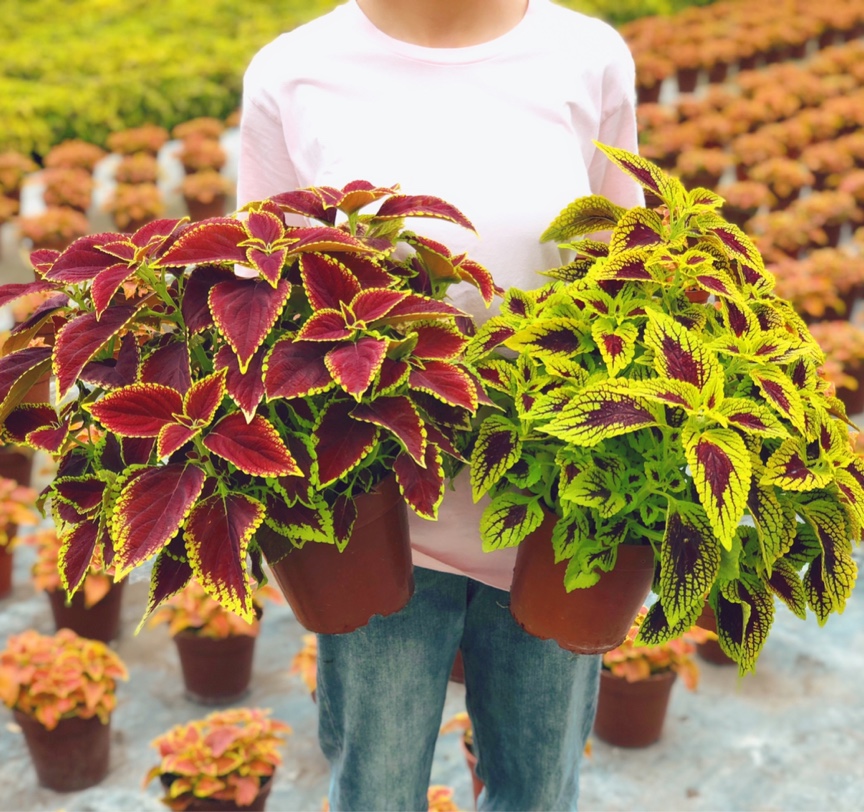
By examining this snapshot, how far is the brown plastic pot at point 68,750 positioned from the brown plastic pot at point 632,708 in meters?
1.23

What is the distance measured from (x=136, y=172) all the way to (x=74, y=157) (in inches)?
16.7

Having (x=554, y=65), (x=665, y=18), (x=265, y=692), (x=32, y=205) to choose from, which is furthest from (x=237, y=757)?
(x=665, y=18)

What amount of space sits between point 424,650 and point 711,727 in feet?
4.92

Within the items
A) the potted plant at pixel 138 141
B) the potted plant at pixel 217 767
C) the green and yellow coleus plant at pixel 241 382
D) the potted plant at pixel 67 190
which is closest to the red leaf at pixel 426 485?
the green and yellow coleus plant at pixel 241 382

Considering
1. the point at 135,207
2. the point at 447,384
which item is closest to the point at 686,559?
the point at 447,384

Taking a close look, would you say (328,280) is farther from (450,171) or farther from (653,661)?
(653,661)

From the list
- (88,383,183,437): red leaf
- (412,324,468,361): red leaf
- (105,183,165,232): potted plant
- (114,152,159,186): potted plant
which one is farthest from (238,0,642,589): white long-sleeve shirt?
(114,152,159,186): potted plant

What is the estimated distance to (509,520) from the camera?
126 centimetres

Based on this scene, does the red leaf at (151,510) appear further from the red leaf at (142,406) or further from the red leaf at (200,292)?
the red leaf at (200,292)

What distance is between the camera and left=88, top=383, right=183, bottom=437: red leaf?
1.12 metres

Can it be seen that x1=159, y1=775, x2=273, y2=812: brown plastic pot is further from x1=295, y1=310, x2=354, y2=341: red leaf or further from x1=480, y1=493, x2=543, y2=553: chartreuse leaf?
x1=295, y1=310, x2=354, y2=341: red leaf

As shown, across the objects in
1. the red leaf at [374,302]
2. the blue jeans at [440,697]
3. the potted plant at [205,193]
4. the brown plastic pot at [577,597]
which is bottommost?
the potted plant at [205,193]

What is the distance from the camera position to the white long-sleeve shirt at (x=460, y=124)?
1.41m

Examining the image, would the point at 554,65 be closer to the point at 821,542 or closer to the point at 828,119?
the point at 821,542
